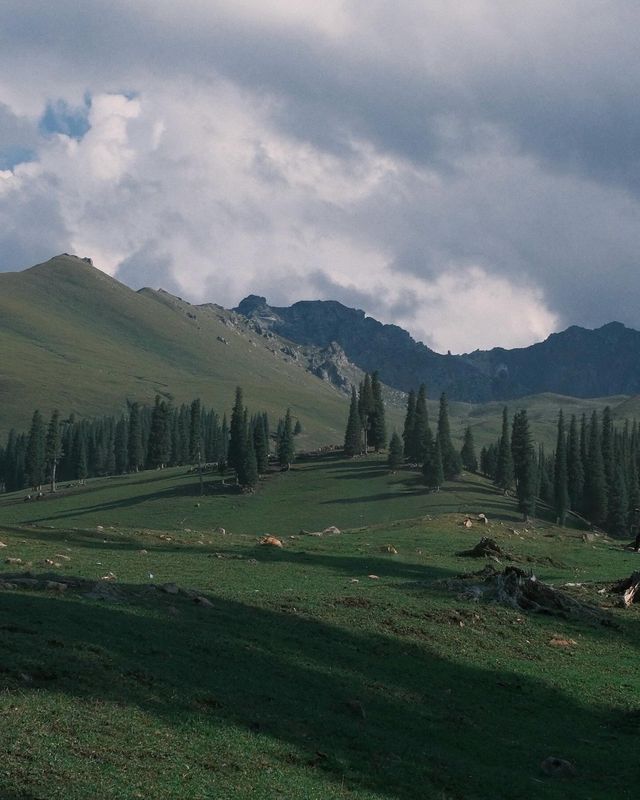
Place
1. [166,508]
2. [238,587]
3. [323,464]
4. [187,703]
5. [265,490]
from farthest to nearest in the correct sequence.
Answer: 1. [323,464]
2. [265,490]
3. [166,508]
4. [238,587]
5. [187,703]

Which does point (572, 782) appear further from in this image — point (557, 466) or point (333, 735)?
point (557, 466)

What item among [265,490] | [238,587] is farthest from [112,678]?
[265,490]

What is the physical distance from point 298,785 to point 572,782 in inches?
299

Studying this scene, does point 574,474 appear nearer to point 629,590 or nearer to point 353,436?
point 353,436

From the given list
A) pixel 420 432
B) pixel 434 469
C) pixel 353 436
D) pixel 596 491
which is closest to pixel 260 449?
pixel 353 436

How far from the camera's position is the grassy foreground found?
53.7 ft

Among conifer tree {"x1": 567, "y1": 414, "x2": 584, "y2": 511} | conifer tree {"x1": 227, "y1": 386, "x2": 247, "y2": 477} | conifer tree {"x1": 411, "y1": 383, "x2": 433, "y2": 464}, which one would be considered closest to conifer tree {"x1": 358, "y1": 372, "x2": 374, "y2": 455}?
conifer tree {"x1": 411, "y1": 383, "x2": 433, "y2": 464}

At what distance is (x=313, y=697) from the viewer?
22.4 metres

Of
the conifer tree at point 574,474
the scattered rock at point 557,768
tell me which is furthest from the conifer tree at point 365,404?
the scattered rock at point 557,768

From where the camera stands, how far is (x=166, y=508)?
4998 inches

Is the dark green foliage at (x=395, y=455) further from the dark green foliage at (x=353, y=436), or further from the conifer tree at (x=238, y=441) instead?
the conifer tree at (x=238, y=441)

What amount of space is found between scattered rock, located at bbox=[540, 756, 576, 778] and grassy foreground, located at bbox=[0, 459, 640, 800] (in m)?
0.22

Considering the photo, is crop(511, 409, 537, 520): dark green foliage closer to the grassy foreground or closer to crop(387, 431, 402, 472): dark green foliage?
crop(387, 431, 402, 472): dark green foliage

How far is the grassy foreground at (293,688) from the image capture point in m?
16.4
